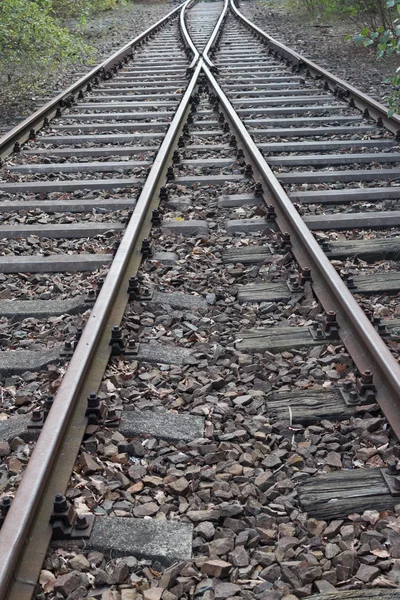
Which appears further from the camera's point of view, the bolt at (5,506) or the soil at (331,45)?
the soil at (331,45)

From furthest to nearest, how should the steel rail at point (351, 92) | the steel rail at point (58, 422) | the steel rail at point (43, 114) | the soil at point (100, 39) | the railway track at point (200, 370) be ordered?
1. the soil at point (100, 39)
2. the steel rail at point (351, 92)
3. the steel rail at point (43, 114)
4. the railway track at point (200, 370)
5. the steel rail at point (58, 422)

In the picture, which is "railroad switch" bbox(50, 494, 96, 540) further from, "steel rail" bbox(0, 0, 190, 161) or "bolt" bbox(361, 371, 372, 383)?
"steel rail" bbox(0, 0, 190, 161)

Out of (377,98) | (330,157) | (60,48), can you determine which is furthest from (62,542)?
(60,48)

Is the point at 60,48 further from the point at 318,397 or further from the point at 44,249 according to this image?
the point at 318,397

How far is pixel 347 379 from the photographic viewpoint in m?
3.17

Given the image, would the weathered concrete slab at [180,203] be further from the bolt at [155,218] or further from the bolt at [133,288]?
the bolt at [133,288]

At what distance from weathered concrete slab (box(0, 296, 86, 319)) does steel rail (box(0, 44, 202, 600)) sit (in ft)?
0.69

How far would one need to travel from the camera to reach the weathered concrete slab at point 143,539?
7.47ft

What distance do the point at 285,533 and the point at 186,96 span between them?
7041 mm

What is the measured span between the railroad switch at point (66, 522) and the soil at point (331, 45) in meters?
7.50

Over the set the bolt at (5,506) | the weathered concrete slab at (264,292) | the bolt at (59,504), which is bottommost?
the weathered concrete slab at (264,292)

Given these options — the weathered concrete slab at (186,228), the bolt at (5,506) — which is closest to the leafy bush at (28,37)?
the weathered concrete slab at (186,228)

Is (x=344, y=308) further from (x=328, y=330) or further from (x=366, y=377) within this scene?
(x=366, y=377)

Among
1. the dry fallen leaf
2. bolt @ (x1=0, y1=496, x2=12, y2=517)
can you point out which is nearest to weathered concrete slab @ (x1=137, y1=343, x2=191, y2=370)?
bolt @ (x1=0, y1=496, x2=12, y2=517)
